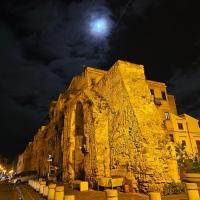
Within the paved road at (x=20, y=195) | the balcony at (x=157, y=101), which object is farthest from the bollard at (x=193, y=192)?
the balcony at (x=157, y=101)

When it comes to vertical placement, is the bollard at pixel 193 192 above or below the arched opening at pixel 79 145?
below

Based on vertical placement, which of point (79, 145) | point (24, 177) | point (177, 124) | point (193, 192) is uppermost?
point (177, 124)

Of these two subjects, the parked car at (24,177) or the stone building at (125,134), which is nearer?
the stone building at (125,134)

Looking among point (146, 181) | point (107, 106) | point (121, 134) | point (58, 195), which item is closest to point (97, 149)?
point (121, 134)

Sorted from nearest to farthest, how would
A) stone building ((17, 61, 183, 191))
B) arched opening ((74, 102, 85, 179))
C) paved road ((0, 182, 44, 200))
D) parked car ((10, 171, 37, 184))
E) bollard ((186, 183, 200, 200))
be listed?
bollard ((186, 183, 200, 200))
stone building ((17, 61, 183, 191))
paved road ((0, 182, 44, 200))
arched opening ((74, 102, 85, 179))
parked car ((10, 171, 37, 184))

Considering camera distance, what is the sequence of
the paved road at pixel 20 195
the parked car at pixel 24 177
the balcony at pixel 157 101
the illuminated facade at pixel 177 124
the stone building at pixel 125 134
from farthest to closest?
1. the balcony at pixel 157 101
2. the illuminated facade at pixel 177 124
3. the parked car at pixel 24 177
4. the paved road at pixel 20 195
5. the stone building at pixel 125 134

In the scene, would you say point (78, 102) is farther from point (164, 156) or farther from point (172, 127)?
point (172, 127)

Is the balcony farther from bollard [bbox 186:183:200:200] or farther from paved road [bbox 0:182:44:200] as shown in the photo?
bollard [bbox 186:183:200:200]

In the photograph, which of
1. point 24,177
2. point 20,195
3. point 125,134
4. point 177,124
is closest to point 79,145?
point 20,195

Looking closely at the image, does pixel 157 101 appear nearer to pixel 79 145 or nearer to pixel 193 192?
pixel 79 145

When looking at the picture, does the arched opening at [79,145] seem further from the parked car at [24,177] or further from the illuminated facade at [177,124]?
the illuminated facade at [177,124]

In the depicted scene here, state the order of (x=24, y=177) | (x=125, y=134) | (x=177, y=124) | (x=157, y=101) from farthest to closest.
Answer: (x=177, y=124)
(x=157, y=101)
(x=24, y=177)
(x=125, y=134)

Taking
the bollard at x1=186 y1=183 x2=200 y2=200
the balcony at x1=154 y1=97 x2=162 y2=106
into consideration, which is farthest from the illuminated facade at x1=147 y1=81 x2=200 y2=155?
the bollard at x1=186 y1=183 x2=200 y2=200

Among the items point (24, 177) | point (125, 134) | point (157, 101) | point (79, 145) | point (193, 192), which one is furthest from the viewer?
point (157, 101)
